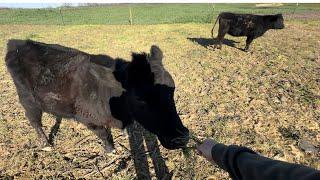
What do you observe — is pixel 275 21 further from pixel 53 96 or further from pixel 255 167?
pixel 255 167

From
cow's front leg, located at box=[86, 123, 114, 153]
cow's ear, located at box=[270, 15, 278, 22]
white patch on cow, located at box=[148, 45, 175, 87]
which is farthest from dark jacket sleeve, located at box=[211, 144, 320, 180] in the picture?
cow's ear, located at box=[270, 15, 278, 22]

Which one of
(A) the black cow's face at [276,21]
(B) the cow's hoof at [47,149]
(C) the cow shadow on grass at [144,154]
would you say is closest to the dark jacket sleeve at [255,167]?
(C) the cow shadow on grass at [144,154]

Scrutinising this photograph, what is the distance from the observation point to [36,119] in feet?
16.5

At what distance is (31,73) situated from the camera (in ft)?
15.2

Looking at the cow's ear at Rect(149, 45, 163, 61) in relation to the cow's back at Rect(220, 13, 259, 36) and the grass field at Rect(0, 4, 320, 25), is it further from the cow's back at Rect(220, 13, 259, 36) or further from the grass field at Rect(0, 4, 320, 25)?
the grass field at Rect(0, 4, 320, 25)

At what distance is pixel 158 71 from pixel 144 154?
182cm

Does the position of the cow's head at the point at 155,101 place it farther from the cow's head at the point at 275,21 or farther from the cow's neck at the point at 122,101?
the cow's head at the point at 275,21

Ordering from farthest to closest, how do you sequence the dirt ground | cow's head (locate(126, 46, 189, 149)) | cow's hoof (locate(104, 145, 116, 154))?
cow's hoof (locate(104, 145, 116, 154))
the dirt ground
cow's head (locate(126, 46, 189, 149))

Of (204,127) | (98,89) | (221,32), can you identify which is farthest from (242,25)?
(98,89)

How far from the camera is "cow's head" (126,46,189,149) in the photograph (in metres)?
3.28

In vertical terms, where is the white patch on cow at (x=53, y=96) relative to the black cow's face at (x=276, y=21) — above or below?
above

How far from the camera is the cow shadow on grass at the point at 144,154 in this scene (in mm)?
4475

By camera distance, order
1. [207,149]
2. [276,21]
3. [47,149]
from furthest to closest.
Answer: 1. [276,21]
2. [47,149]
3. [207,149]

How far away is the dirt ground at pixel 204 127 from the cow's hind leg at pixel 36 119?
0.60ft
